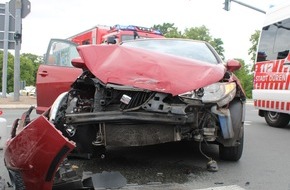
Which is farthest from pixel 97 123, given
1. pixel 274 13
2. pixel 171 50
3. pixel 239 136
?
pixel 274 13

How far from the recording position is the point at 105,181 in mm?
3773

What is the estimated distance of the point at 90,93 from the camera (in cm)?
458

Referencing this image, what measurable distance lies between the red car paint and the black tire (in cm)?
254

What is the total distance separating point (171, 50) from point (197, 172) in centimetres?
192

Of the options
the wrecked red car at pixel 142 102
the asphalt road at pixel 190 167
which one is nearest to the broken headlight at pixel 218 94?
the wrecked red car at pixel 142 102

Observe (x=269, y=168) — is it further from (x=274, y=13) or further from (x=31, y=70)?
(x=31, y=70)

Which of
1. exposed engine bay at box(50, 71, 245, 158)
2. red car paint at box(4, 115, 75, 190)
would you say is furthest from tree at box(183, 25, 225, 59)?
red car paint at box(4, 115, 75, 190)

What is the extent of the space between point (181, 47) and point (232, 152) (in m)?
1.71

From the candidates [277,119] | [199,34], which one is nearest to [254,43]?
[199,34]

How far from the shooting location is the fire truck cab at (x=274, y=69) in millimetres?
8906

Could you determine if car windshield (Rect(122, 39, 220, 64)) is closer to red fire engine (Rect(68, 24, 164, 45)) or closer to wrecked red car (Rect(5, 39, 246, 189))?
wrecked red car (Rect(5, 39, 246, 189))

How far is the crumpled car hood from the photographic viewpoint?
4.06 meters

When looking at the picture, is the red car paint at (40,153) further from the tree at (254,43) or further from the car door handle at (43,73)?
the tree at (254,43)

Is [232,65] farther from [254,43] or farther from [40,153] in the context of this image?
[254,43]
